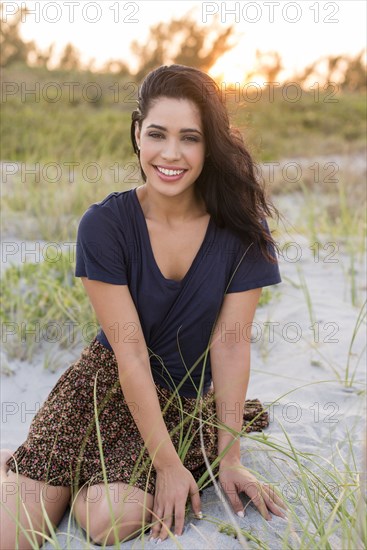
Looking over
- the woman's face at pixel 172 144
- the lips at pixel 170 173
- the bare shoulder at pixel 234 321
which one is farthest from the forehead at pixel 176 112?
the bare shoulder at pixel 234 321

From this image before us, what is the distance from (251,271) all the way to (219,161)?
327 mm

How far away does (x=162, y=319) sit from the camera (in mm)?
2057

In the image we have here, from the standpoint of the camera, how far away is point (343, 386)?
8.88 ft

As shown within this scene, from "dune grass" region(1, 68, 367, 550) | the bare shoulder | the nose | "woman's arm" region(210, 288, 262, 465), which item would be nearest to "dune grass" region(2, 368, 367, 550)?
"dune grass" region(1, 68, 367, 550)

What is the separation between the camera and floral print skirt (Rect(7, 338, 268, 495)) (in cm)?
203

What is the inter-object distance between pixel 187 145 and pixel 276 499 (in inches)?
38.4

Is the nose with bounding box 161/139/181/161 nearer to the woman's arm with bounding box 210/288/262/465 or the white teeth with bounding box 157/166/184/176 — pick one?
the white teeth with bounding box 157/166/184/176

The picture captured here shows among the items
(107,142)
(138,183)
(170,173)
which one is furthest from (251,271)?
(107,142)

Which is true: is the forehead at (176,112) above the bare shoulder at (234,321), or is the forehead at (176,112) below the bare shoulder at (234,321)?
above

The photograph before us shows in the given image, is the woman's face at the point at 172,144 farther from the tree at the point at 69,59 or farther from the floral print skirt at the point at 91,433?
the tree at the point at 69,59

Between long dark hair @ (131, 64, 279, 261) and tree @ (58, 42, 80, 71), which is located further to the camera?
tree @ (58, 42, 80, 71)

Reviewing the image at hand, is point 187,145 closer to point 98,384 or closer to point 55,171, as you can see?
point 98,384

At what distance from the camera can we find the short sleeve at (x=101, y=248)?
6.39ft

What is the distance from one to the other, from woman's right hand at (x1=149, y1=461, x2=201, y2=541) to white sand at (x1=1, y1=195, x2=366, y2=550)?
40mm
